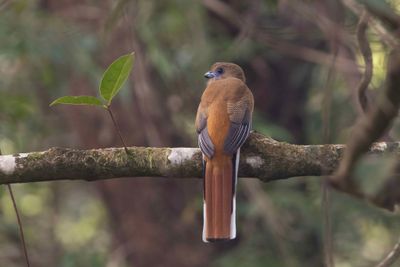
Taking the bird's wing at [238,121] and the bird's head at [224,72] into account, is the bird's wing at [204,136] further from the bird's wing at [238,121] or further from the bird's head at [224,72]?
the bird's head at [224,72]

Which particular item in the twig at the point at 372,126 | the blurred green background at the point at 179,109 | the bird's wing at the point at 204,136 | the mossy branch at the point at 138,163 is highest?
the twig at the point at 372,126

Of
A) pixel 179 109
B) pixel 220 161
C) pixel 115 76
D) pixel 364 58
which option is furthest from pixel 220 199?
pixel 179 109

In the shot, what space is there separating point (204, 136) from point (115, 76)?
3.39ft

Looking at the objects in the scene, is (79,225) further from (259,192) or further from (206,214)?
(206,214)

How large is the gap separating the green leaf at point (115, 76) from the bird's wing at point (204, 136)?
0.75 m

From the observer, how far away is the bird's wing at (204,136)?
3.53m

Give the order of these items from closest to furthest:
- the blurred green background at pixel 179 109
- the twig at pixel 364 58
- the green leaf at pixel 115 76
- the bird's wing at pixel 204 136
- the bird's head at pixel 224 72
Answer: the green leaf at pixel 115 76 < the twig at pixel 364 58 < the bird's wing at pixel 204 136 < the bird's head at pixel 224 72 < the blurred green background at pixel 179 109

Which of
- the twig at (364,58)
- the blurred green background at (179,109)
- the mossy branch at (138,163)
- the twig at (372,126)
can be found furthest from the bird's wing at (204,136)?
the blurred green background at (179,109)

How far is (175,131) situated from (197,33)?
947 millimetres

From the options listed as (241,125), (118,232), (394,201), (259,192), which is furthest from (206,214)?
(118,232)

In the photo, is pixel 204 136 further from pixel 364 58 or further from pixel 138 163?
pixel 364 58

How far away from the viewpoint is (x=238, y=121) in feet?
12.7

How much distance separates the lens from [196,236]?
7180mm

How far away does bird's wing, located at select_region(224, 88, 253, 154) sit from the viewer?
3566mm
